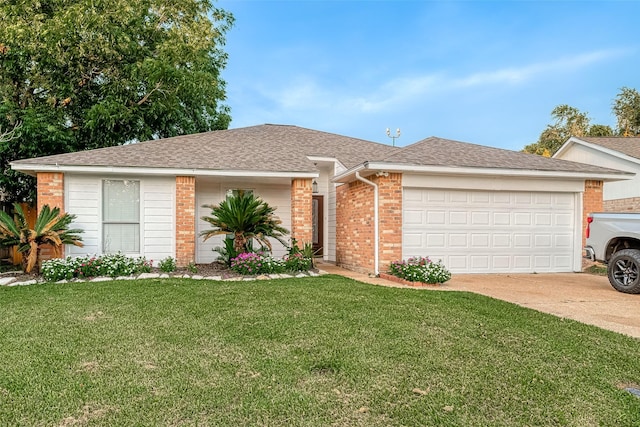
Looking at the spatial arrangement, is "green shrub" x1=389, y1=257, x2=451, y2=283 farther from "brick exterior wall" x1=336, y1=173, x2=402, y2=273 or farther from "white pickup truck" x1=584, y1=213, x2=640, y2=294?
"white pickup truck" x1=584, y1=213, x2=640, y2=294

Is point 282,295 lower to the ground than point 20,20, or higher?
lower

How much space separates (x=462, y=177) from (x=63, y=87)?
1254 centimetres

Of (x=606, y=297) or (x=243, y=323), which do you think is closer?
(x=243, y=323)

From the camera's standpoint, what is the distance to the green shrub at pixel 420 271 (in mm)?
7891

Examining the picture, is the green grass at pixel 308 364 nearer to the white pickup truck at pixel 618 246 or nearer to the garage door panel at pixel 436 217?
the white pickup truck at pixel 618 246

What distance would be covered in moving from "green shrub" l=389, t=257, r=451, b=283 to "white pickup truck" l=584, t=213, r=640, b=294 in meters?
2.82

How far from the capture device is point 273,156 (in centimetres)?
1102

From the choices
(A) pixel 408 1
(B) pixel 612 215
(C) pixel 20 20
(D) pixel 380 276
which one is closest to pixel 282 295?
(D) pixel 380 276

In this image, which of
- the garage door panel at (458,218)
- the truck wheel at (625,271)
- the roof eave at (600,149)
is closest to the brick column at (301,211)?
the garage door panel at (458,218)

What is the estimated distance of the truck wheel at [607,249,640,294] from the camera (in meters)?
7.15

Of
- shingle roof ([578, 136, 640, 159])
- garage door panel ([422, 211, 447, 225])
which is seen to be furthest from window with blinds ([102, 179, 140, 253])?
shingle roof ([578, 136, 640, 159])

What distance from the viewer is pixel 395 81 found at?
17250 mm

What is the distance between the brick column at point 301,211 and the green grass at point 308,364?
4137 millimetres

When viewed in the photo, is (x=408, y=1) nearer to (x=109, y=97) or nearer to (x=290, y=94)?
(x=290, y=94)
